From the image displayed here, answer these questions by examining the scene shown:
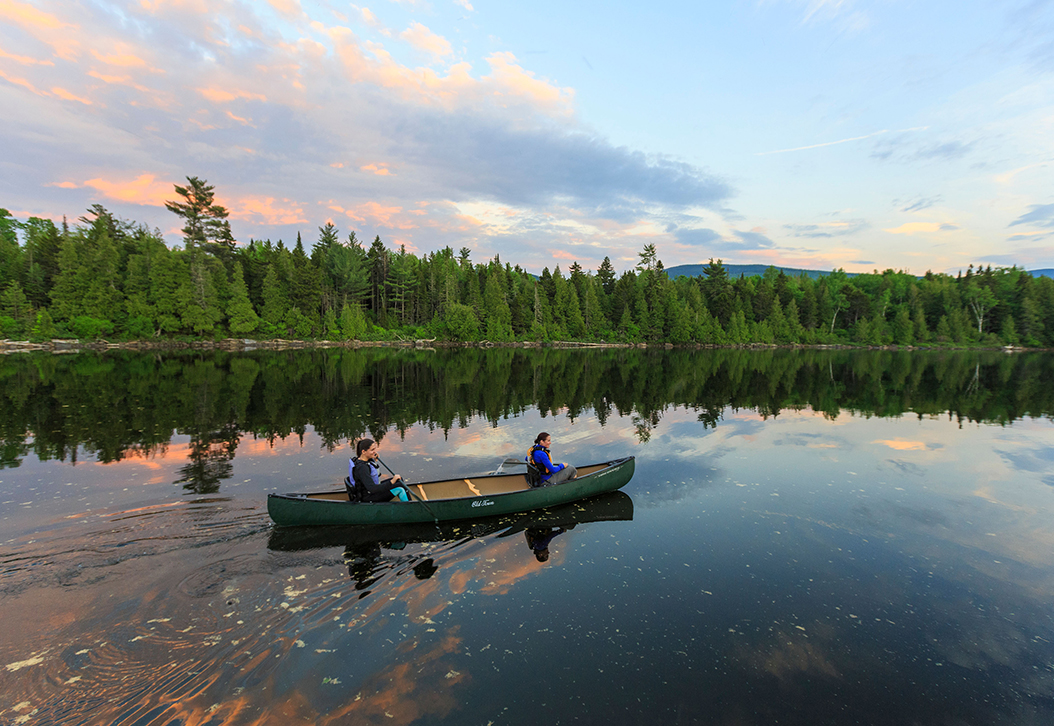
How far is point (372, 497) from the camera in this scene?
10.7 metres

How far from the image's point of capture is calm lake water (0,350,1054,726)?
579 cm

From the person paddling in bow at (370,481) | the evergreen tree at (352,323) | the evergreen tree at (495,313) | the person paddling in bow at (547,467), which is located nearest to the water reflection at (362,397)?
the person paddling in bow at (370,481)

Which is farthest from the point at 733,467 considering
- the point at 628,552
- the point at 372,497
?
the point at 372,497

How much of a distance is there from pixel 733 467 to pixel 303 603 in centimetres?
1373

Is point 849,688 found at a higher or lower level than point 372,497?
lower

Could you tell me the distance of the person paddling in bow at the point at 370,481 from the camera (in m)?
10.6

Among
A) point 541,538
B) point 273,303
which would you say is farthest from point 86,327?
point 541,538

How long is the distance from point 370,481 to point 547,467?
4.57 m

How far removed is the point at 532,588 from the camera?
27.7 ft

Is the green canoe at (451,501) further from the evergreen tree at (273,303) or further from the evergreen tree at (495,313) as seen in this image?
the evergreen tree at (495,313)

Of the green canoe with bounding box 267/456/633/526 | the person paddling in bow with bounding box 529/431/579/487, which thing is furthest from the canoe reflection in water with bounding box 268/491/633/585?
the person paddling in bow with bounding box 529/431/579/487

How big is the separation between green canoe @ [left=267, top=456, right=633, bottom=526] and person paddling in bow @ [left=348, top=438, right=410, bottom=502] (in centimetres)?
40

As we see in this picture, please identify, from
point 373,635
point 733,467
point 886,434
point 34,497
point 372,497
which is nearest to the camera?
point 373,635

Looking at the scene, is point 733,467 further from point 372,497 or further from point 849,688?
point 372,497
